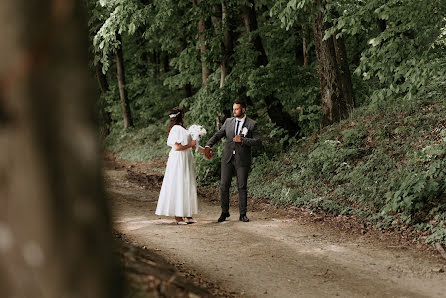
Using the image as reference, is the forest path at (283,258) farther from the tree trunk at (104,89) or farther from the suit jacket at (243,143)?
the tree trunk at (104,89)

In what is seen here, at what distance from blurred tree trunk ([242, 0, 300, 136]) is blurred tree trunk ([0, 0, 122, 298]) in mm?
12882

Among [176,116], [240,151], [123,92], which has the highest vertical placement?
[123,92]

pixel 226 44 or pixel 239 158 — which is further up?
pixel 226 44

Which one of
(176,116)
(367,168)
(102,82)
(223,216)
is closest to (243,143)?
(176,116)

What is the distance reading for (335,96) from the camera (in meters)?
13.0

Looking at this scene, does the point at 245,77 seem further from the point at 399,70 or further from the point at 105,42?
the point at 399,70

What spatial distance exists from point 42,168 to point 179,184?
774 cm

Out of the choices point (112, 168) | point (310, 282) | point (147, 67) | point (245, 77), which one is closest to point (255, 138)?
point (310, 282)

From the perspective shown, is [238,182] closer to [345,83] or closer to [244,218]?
[244,218]

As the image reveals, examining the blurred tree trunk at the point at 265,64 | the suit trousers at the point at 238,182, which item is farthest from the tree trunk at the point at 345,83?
the suit trousers at the point at 238,182

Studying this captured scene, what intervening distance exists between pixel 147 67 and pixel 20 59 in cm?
2938

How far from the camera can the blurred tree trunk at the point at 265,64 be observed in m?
14.5

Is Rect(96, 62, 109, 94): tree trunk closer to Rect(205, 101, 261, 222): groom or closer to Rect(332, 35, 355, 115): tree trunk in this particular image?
Rect(332, 35, 355, 115): tree trunk

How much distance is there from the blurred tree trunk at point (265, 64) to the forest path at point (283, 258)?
17.5ft
